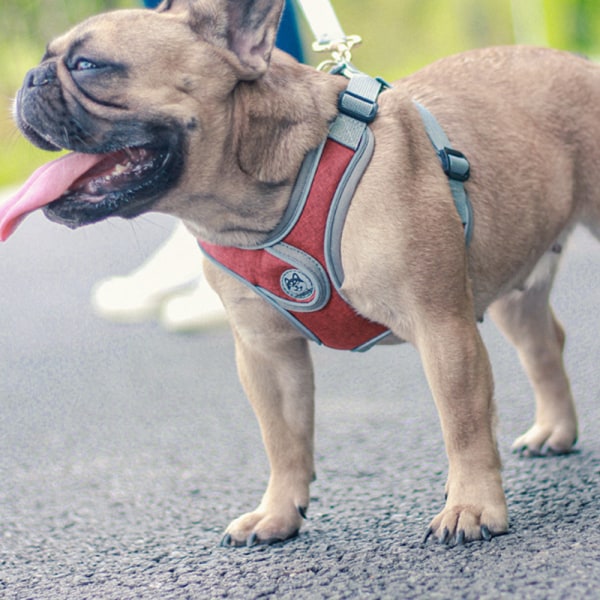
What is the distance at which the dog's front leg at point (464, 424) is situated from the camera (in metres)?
2.70

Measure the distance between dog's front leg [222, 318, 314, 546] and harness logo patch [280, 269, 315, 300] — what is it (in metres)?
0.24

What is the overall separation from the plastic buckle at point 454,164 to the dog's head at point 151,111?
34cm

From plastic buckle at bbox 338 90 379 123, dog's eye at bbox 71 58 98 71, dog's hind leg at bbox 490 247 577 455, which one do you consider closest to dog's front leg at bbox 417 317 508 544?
plastic buckle at bbox 338 90 379 123

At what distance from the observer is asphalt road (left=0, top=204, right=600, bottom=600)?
102 inches

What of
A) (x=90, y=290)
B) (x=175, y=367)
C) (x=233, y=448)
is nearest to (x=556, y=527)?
(x=233, y=448)

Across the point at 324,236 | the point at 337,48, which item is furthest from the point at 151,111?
the point at 337,48

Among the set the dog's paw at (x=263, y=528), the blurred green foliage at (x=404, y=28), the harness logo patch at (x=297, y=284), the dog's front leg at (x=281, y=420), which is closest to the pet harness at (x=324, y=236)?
the harness logo patch at (x=297, y=284)

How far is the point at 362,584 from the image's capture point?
8.23 feet

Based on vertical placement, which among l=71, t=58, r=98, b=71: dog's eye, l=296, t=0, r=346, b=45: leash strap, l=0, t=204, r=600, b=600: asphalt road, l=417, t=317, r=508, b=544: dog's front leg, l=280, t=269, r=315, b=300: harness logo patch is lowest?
l=0, t=204, r=600, b=600: asphalt road

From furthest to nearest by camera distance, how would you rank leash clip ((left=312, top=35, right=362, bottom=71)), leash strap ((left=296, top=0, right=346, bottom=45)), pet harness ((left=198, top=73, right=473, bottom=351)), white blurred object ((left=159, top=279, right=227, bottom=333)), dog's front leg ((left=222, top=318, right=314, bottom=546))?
white blurred object ((left=159, top=279, right=227, bottom=333)) < leash strap ((left=296, top=0, right=346, bottom=45)) < leash clip ((left=312, top=35, right=362, bottom=71)) < dog's front leg ((left=222, top=318, right=314, bottom=546)) < pet harness ((left=198, top=73, right=473, bottom=351))

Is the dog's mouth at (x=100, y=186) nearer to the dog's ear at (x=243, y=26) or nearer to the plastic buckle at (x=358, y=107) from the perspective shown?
the dog's ear at (x=243, y=26)

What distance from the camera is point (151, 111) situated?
2.62 m

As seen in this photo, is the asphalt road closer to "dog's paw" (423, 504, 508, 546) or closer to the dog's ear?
"dog's paw" (423, 504, 508, 546)

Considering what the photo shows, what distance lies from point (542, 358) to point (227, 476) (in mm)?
1042
